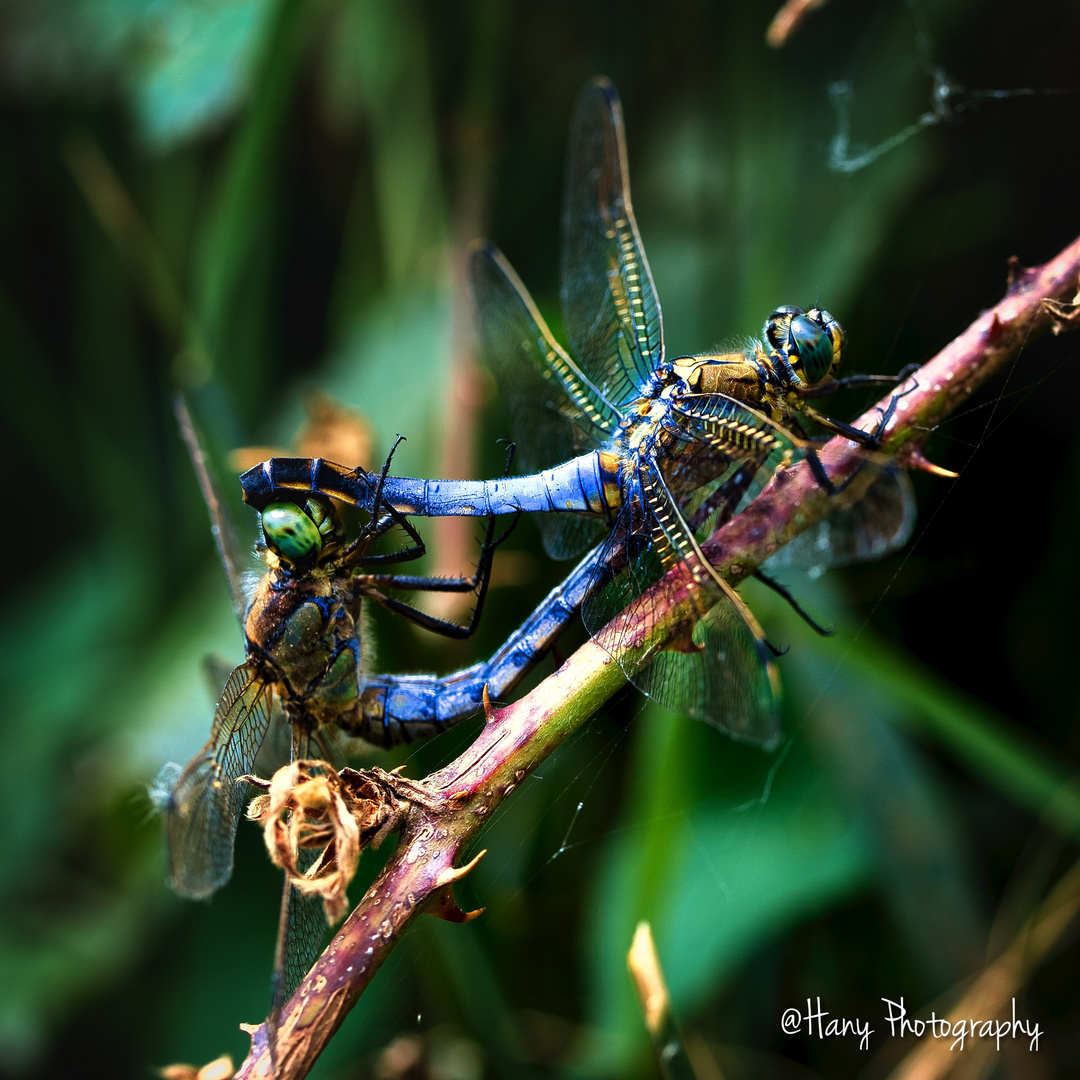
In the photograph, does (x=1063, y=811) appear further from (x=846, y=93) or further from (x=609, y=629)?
(x=846, y=93)

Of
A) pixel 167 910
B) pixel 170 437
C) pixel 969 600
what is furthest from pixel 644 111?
pixel 167 910

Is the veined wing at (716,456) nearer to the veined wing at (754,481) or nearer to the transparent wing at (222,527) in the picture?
the veined wing at (754,481)

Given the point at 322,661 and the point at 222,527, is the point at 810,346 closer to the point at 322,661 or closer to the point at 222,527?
the point at 322,661

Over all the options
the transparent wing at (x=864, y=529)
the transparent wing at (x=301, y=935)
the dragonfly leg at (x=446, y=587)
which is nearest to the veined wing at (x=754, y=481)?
the transparent wing at (x=864, y=529)

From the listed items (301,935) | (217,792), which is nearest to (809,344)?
(301,935)

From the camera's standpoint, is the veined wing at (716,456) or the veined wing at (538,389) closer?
the veined wing at (716,456)

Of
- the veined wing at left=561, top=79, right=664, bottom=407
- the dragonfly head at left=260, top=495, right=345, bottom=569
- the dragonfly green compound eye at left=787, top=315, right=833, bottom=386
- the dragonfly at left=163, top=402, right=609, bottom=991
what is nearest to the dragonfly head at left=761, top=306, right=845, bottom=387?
the dragonfly green compound eye at left=787, top=315, right=833, bottom=386
